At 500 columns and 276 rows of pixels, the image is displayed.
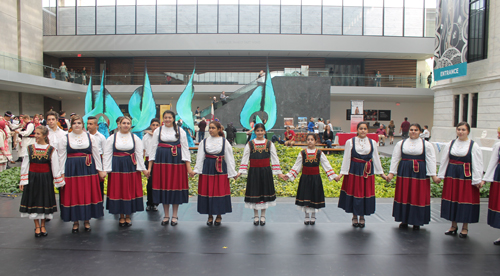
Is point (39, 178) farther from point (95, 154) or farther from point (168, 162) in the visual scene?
point (168, 162)

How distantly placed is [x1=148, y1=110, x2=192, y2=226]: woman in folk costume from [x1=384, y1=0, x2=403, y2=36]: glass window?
27.9 metres

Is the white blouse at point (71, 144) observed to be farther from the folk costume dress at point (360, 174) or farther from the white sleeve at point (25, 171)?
the folk costume dress at point (360, 174)

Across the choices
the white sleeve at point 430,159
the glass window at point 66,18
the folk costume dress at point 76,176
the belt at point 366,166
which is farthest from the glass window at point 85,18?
the white sleeve at point 430,159

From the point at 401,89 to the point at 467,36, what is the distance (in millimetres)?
11472

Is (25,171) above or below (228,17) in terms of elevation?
below

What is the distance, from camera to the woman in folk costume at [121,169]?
209 inches

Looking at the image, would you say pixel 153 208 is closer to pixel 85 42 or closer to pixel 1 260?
pixel 1 260

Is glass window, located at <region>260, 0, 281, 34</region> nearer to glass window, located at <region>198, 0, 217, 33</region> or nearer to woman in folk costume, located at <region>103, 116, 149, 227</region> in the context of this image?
glass window, located at <region>198, 0, 217, 33</region>

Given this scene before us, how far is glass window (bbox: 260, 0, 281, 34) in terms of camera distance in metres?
29.3

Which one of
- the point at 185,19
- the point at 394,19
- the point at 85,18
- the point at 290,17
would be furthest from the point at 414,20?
the point at 85,18

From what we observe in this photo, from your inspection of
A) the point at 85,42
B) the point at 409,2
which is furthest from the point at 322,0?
the point at 85,42

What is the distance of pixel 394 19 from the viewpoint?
29.0 meters

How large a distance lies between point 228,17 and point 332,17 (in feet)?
28.8

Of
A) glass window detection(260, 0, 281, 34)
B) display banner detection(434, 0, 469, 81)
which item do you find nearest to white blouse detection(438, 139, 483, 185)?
display banner detection(434, 0, 469, 81)
